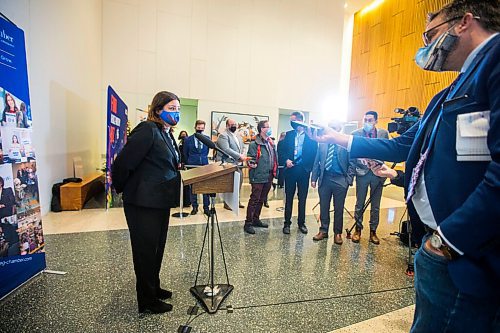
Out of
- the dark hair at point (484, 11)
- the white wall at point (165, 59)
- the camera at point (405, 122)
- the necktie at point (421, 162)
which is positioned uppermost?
the white wall at point (165, 59)

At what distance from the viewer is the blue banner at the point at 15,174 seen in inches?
73.2

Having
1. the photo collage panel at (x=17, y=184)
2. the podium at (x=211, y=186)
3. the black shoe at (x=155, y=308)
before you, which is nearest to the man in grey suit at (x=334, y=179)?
the podium at (x=211, y=186)

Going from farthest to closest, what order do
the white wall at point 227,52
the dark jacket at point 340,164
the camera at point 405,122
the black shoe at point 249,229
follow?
1. the white wall at point 227,52
2. the black shoe at point 249,229
3. the dark jacket at point 340,164
4. the camera at point 405,122

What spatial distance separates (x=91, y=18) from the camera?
5871 mm

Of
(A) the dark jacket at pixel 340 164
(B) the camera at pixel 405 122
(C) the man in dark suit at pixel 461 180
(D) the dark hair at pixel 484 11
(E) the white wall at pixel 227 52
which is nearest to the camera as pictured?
(C) the man in dark suit at pixel 461 180

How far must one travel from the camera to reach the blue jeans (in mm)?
722

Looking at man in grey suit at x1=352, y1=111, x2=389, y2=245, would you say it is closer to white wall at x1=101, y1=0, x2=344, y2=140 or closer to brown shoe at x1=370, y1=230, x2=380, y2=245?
brown shoe at x1=370, y1=230, x2=380, y2=245

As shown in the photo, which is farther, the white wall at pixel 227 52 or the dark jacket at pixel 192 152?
the white wall at pixel 227 52

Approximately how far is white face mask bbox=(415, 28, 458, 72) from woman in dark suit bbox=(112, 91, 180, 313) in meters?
1.45

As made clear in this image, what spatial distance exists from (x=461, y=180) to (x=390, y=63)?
10.3 meters

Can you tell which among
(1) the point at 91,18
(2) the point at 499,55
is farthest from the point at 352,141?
(1) the point at 91,18

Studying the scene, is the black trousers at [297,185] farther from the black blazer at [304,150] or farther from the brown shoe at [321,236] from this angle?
the brown shoe at [321,236]

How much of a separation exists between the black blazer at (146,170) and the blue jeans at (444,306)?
1.44m

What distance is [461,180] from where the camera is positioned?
75cm
